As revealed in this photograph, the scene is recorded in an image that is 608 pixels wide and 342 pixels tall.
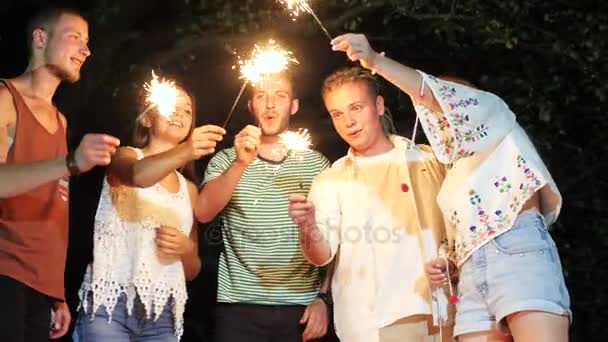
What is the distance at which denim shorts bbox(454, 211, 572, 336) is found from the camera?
2770 mm

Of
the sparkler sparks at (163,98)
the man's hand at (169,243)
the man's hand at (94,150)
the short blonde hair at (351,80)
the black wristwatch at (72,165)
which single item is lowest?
the man's hand at (169,243)

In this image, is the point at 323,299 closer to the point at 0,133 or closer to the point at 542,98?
the point at 0,133

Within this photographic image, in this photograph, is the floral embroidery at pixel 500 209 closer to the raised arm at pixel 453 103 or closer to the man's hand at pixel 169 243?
the raised arm at pixel 453 103

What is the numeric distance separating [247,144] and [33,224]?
898 millimetres

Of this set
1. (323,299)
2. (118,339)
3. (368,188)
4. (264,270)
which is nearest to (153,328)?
(118,339)

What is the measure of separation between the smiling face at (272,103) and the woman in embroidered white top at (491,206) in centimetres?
86

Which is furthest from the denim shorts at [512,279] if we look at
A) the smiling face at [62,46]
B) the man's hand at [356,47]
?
the smiling face at [62,46]

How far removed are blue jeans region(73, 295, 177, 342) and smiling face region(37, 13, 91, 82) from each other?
3.09ft

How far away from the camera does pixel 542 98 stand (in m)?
4.88

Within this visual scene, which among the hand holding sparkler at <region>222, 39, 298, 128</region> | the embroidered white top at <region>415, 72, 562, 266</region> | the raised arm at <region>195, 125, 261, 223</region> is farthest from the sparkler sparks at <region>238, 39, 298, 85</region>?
the embroidered white top at <region>415, 72, 562, 266</region>

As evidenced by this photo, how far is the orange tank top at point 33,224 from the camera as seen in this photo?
9.68ft

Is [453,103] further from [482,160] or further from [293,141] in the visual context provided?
[293,141]

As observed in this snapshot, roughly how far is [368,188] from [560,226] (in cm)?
184

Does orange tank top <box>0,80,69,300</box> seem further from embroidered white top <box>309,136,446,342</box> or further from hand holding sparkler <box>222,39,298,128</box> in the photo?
embroidered white top <box>309,136,446,342</box>
